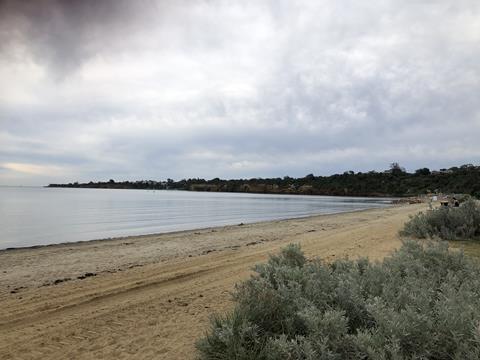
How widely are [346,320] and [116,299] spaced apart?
5.29 m

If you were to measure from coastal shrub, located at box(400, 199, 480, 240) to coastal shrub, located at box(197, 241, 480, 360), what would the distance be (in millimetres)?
9539

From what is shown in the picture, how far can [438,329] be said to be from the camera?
3.34 metres

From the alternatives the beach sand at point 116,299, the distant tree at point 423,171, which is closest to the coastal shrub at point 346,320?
the beach sand at point 116,299

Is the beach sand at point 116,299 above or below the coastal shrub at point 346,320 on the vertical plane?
below

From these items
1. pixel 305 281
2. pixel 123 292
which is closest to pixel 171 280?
pixel 123 292

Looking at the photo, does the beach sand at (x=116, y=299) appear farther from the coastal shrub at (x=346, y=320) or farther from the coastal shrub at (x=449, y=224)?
the coastal shrub at (x=449, y=224)

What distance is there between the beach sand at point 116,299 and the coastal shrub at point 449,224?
1.41 m

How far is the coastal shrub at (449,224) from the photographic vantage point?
14.0m

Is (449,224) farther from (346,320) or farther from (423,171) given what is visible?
(423,171)

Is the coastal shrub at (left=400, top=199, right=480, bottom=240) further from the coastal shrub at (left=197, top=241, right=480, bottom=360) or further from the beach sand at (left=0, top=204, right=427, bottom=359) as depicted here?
the coastal shrub at (left=197, top=241, right=480, bottom=360)

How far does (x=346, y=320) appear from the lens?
3482 millimetres

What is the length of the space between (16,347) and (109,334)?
3.72 feet

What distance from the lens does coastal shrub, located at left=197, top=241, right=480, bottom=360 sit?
3223mm

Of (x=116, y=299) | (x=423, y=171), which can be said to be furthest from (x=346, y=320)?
(x=423, y=171)
